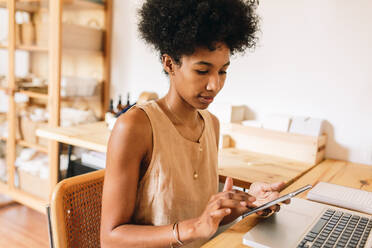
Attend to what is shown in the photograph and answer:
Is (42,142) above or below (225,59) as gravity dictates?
below

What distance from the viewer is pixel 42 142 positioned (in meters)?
2.71

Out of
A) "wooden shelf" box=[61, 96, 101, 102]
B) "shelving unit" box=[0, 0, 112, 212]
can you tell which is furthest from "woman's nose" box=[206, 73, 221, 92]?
"wooden shelf" box=[61, 96, 101, 102]

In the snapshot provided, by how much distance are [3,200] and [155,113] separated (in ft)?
8.19

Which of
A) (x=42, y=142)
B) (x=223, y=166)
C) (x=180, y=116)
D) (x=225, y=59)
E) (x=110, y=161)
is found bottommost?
(x=42, y=142)

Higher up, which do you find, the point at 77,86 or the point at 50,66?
the point at 50,66

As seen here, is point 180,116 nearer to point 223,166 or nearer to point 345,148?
point 223,166

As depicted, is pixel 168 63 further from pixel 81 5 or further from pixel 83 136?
pixel 81 5

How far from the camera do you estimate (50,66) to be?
245 centimetres

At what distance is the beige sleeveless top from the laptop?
0.77 feet

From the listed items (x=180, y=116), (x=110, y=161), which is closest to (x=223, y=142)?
(x=180, y=116)

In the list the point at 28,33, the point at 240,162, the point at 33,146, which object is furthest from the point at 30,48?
the point at 240,162

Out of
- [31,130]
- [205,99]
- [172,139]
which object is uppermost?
[205,99]

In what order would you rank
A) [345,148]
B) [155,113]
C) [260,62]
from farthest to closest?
1. [260,62]
2. [345,148]
3. [155,113]

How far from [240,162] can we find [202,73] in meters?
0.80
